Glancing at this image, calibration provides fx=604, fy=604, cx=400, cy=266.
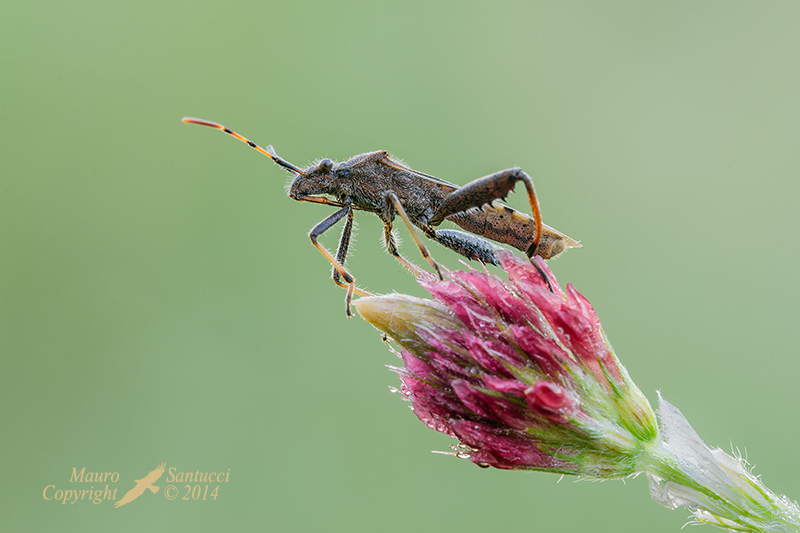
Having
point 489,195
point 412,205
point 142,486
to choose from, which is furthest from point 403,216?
point 142,486

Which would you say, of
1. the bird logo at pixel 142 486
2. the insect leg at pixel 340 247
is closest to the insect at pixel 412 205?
the insect leg at pixel 340 247

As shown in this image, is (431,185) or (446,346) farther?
(431,185)

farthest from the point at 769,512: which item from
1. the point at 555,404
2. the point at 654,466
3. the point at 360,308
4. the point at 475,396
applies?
the point at 360,308

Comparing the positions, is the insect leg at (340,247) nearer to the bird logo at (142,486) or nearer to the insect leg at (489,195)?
the insect leg at (489,195)

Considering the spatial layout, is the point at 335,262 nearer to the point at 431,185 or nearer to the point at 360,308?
the point at 431,185

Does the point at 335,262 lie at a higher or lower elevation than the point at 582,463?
higher

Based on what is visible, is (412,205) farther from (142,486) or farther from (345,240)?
→ (142,486)
